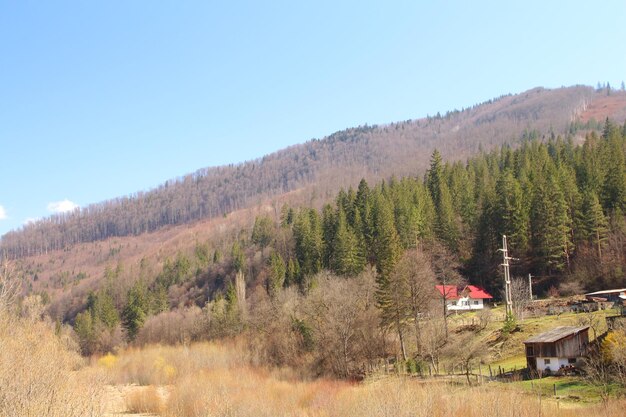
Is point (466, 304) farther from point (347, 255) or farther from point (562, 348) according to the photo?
point (562, 348)

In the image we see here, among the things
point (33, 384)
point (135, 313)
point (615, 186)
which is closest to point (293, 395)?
point (33, 384)

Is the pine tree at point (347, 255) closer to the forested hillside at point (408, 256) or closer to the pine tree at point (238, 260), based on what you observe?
the forested hillside at point (408, 256)

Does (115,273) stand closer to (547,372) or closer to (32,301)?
(32,301)

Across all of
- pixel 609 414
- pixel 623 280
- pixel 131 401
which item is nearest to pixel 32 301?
pixel 131 401

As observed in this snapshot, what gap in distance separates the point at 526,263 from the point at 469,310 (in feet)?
36.6

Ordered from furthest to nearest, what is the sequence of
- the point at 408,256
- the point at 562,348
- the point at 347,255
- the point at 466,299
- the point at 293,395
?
the point at 347,255 → the point at 466,299 → the point at 408,256 → the point at 293,395 → the point at 562,348

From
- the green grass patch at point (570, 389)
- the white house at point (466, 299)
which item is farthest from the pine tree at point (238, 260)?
the green grass patch at point (570, 389)

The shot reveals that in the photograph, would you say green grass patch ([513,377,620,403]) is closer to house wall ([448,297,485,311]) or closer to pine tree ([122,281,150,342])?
house wall ([448,297,485,311])

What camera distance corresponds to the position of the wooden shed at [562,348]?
113ft

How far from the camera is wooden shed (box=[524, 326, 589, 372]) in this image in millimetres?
34438

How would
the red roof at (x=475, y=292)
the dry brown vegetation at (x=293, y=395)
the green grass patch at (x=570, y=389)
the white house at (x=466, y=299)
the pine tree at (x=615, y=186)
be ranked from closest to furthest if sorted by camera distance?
the dry brown vegetation at (x=293, y=395), the green grass patch at (x=570, y=389), the white house at (x=466, y=299), the red roof at (x=475, y=292), the pine tree at (x=615, y=186)

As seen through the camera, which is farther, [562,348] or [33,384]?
[562,348]

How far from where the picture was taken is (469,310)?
65.1 metres

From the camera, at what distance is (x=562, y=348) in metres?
34.5
